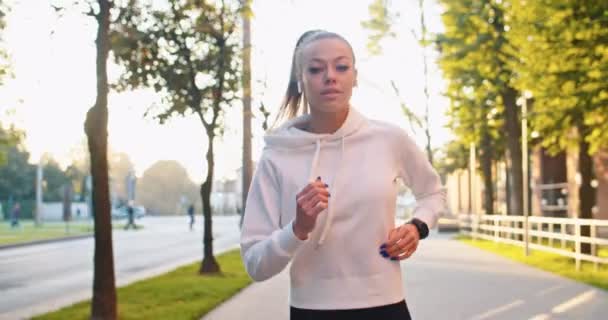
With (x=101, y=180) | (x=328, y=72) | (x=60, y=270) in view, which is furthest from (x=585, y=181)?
(x=328, y=72)

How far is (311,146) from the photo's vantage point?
259 centimetres

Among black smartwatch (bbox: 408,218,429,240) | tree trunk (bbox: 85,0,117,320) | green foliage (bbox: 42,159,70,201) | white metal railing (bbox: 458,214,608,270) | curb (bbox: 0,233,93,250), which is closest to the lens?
black smartwatch (bbox: 408,218,429,240)

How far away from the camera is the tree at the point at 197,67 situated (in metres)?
13.9

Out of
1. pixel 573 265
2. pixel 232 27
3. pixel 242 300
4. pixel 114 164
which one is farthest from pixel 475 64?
pixel 114 164

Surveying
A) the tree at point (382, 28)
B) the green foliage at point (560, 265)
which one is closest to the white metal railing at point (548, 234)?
the green foliage at point (560, 265)

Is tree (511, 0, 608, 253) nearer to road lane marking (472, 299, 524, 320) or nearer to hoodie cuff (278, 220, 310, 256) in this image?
road lane marking (472, 299, 524, 320)

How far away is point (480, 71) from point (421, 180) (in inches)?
900

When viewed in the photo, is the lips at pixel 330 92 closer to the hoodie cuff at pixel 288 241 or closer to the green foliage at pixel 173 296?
the hoodie cuff at pixel 288 241

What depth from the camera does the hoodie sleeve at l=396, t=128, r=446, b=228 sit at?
8.78 feet

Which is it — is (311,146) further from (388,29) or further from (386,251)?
(388,29)

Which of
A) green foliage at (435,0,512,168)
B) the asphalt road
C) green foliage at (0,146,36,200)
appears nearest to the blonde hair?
the asphalt road

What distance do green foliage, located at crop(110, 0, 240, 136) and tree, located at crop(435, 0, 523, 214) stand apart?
919 cm

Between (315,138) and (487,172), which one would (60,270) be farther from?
(487,172)

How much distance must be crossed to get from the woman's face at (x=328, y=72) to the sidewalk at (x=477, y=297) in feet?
24.4
